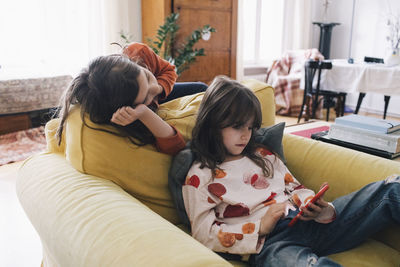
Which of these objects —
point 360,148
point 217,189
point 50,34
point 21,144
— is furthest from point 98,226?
point 50,34

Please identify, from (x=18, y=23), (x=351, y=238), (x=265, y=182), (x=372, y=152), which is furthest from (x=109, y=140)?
(x=18, y=23)

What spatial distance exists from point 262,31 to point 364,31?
58.8 inches

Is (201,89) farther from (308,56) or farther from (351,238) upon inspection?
(308,56)

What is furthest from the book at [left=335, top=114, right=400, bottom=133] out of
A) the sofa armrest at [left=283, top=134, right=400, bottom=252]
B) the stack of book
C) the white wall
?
the white wall

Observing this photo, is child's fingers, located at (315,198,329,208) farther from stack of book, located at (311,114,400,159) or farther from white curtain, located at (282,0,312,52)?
white curtain, located at (282,0,312,52)

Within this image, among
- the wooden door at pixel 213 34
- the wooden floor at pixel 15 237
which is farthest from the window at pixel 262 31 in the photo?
the wooden floor at pixel 15 237

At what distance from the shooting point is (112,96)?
1.06 meters

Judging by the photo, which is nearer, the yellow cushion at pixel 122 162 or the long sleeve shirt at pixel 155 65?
the yellow cushion at pixel 122 162

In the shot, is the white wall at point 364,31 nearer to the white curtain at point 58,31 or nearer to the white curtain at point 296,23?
the white curtain at point 296,23

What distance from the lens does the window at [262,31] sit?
213 inches

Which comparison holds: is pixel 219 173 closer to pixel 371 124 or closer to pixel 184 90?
pixel 184 90

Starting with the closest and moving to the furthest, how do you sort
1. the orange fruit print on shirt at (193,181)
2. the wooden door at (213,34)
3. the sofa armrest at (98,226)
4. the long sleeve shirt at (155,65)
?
1. the sofa armrest at (98,226)
2. the orange fruit print on shirt at (193,181)
3. the long sleeve shirt at (155,65)
4. the wooden door at (213,34)

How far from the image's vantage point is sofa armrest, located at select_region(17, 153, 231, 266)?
72cm

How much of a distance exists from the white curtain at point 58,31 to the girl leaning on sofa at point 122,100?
2569 millimetres
